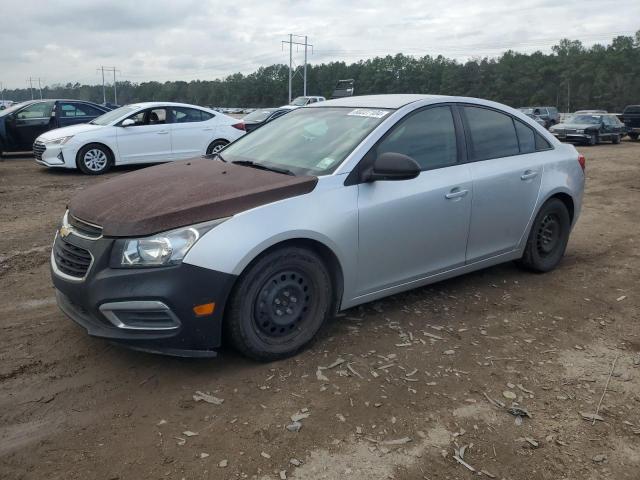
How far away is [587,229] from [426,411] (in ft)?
17.8

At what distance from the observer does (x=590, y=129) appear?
2459cm

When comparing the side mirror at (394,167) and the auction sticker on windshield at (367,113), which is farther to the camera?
the auction sticker on windshield at (367,113)

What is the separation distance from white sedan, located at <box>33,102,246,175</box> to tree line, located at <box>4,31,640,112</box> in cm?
6125

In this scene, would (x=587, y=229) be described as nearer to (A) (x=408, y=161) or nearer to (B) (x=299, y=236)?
(A) (x=408, y=161)

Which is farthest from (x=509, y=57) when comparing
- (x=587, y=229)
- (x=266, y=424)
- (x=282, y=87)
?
(x=266, y=424)

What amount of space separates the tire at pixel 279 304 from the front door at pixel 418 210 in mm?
376

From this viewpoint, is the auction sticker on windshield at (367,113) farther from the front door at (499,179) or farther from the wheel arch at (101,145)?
the wheel arch at (101,145)

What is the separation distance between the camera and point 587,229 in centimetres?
745

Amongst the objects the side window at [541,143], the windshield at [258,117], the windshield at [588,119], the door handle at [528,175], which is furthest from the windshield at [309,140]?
the windshield at [588,119]

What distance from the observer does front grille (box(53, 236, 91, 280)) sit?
3.25m

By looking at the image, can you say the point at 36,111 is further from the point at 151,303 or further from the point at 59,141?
the point at 151,303

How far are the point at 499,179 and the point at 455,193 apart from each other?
58cm

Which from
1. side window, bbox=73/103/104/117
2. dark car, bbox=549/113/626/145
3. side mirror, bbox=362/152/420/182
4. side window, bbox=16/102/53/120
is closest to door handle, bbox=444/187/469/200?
side mirror, bbox=362/152/420/182

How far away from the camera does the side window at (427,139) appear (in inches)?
161
